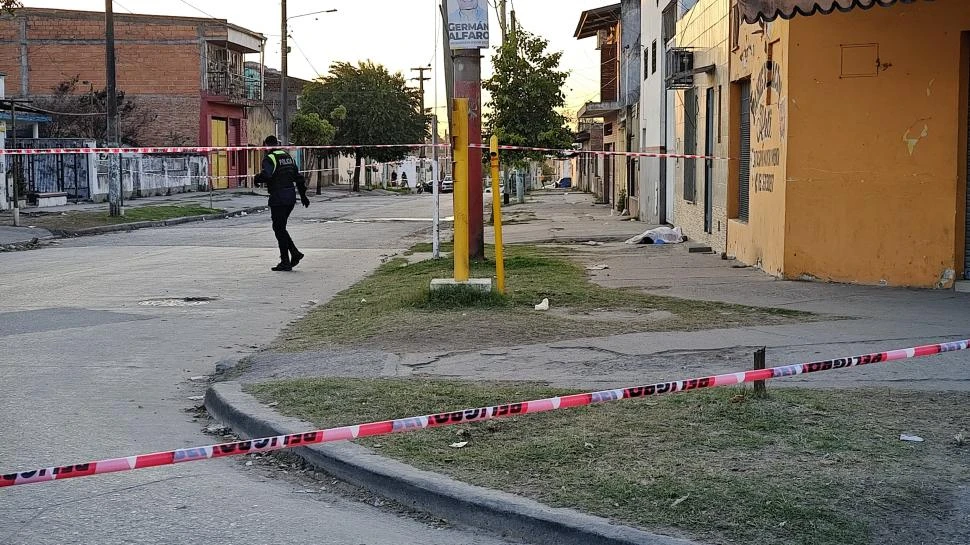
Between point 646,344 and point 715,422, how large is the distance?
9.68ft

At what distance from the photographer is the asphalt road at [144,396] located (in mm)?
5027

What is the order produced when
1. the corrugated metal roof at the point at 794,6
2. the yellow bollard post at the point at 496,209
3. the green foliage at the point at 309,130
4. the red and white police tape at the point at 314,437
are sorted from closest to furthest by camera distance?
1. the red and white police tape at the point at 314,437
2. the corrugated metal roof at the point at 794,6
3. the yellow bollard post at the point at 496,209
4. the green foliage at the point at 309,130

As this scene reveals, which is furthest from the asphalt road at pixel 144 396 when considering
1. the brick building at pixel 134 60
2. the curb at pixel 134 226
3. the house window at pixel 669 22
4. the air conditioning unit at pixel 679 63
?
the brick building at pixel 134 60

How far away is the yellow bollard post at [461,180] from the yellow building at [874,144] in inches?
145

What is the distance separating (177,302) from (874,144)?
8157mm

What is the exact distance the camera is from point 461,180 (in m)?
11.5

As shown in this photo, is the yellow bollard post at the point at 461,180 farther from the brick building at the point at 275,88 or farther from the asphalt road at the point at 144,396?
the brick building at the point at 275,88

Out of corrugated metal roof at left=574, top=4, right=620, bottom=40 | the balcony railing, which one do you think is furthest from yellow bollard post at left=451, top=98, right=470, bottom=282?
the balcony railing

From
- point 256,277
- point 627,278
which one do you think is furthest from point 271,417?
point 256,277

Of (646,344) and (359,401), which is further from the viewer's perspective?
(646,344)

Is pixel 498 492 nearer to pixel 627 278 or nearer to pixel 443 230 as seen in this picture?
pixel 627 278

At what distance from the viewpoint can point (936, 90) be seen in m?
12.6

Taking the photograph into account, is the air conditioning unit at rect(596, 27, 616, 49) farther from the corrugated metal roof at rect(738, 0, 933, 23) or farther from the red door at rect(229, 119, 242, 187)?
the corrugated metal roof at rect(738, 0, 933, 23)

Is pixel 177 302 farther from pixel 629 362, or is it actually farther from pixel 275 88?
pixel 275 88
